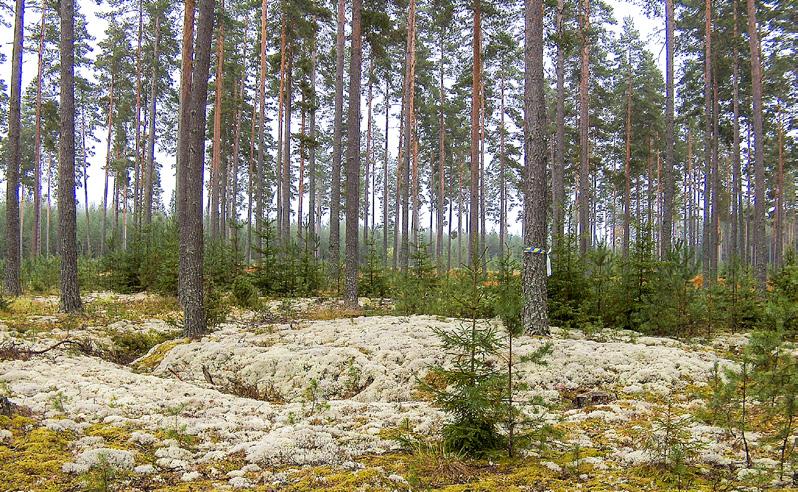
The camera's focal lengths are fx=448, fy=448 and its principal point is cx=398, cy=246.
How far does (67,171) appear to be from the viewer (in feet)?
35.9

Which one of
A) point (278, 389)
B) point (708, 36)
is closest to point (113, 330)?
point (278, 389)

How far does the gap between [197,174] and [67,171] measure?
16.3 ft

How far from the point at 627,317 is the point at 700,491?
7511mm

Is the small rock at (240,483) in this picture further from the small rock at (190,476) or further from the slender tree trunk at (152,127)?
the slender tree trunk at (152,127)

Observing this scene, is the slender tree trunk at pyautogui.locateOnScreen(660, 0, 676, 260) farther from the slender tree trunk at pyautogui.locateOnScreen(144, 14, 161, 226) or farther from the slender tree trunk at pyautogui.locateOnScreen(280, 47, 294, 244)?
the slender tree trunk at pyautogui.locateOnScreen(144, 14, 161, 226)

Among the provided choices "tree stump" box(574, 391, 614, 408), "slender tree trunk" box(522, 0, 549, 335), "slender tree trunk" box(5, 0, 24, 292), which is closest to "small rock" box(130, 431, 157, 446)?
"tree stump" box(574, 391, 614, 408)

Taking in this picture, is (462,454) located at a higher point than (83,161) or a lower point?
lower

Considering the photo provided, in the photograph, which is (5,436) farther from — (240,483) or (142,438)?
(240,483)

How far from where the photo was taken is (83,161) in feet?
131

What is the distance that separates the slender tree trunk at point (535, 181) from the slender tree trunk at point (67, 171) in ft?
34.7

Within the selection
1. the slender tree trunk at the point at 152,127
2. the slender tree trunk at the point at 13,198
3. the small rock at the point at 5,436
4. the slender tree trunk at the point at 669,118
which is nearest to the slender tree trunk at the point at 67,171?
the slender tree trunk at the point at 13,198

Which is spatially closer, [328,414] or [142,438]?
[142,438]

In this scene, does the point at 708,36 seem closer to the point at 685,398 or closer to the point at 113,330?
the point at 685,398

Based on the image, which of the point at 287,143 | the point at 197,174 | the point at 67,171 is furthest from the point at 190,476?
the point at 287,143
